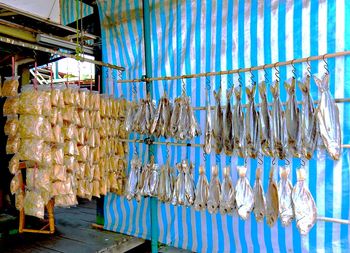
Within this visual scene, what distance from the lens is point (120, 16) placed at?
4180 millimetres

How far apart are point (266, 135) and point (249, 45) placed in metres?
1.20

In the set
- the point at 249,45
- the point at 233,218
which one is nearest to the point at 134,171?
the point at 233,218

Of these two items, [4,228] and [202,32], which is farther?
[4,228]

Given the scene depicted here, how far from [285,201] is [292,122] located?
66cm

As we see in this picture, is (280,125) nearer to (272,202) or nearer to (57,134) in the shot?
(272,202)

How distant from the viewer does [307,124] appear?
231 cm

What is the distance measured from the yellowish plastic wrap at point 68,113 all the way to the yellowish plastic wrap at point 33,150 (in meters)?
A: 0.38

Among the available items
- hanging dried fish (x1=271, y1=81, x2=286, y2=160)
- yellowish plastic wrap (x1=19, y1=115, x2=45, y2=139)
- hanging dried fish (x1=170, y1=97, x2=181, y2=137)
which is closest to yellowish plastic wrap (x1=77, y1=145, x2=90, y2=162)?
yellowish plastic wrap (x1=19, y1=115, x2=45, y2=139)

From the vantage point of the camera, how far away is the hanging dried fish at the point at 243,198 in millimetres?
2596

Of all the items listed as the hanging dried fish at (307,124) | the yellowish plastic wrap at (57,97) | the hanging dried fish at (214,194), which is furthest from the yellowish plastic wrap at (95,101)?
the hanging dried fish at (307,124)

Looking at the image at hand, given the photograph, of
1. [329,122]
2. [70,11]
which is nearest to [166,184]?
[329,122]

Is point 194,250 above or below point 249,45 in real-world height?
below

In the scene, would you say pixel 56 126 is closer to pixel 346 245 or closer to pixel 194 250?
pixel 194 250

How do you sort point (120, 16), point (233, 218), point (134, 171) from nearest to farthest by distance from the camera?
point (233, 218), point (134, 171), point (120, 16)
